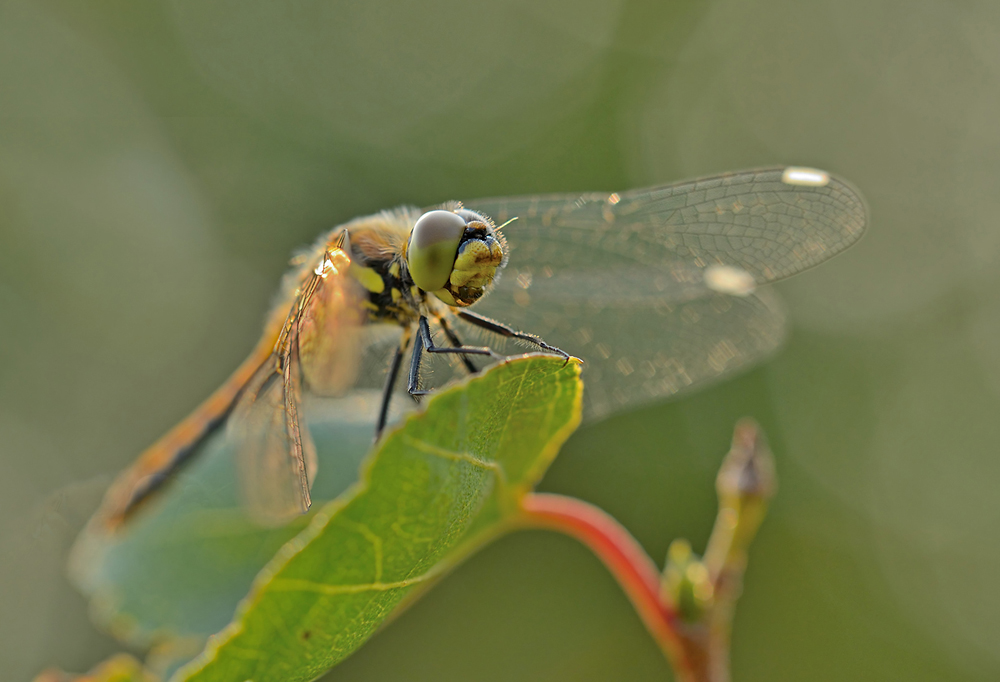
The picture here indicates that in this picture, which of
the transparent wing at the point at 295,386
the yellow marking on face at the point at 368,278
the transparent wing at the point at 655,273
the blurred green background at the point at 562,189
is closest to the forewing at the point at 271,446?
the transparent wing at the point at 295,386

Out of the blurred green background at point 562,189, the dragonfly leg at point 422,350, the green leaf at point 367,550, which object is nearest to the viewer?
the green leaf at point 367,550

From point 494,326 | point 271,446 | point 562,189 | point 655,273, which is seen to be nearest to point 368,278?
point 494,326

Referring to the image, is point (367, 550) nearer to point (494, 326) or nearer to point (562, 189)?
point (494, 326)

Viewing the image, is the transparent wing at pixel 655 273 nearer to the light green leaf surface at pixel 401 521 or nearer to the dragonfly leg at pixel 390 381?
the dragonfly leg at pixel 390 381

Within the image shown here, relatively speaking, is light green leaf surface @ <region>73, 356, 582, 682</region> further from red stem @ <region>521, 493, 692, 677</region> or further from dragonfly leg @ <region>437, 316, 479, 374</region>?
dragonfly leg @ <region>437, 316, 479, 374</region>

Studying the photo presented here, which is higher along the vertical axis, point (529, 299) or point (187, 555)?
point (529, 299)

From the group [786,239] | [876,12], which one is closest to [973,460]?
[876,12]

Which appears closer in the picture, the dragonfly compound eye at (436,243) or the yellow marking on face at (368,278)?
the dragonfly compound eye at (436,243)
